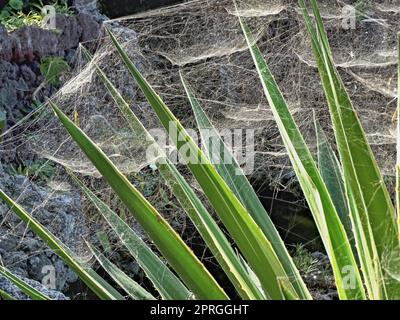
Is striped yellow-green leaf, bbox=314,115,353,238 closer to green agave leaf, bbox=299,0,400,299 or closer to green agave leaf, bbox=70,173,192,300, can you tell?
green agave leaf, bbox=70,173,192,300

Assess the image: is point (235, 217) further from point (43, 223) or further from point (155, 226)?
point (43, 223)

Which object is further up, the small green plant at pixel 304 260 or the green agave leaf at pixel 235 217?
the green agave leaf at pixel 235 217

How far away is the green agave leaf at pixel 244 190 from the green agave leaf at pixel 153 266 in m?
0.17

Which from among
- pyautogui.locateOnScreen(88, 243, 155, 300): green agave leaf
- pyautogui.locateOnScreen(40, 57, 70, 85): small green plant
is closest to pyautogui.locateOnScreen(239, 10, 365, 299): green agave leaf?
pyautogui.locateOnScreen(88, 243, 155, 300): green agave leaf

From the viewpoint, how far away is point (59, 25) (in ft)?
13.5

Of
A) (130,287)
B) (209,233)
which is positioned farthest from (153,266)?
(209,233)

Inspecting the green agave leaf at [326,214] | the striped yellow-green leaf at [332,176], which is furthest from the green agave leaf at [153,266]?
the striped yellow-green leaf at [332,176]

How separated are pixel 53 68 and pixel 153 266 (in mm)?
2785

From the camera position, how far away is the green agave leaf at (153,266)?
124 centimetres

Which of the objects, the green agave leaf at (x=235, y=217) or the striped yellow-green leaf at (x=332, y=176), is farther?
the striped yellow-green leaf at (x=332, y=176)

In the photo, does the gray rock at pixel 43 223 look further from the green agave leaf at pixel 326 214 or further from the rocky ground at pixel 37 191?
the green agave leaf at pixel 326 214

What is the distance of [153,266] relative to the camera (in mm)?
1316
